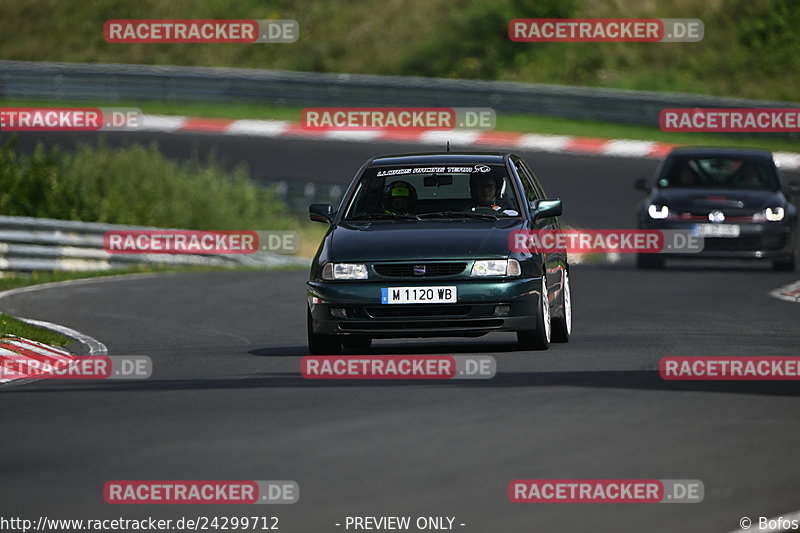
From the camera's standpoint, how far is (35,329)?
14.7 meters

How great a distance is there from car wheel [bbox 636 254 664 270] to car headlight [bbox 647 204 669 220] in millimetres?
705

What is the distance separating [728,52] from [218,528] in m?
36.3

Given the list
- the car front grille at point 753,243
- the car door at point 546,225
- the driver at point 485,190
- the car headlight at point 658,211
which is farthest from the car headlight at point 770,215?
the driver at point 485,190

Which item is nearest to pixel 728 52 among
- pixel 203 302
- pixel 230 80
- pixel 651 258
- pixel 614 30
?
pixel 614 30

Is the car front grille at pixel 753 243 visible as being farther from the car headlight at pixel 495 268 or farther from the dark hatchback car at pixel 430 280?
the car headlight at pixel 495 268

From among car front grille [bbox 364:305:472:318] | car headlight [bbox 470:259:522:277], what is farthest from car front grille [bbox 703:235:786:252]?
car front grille [bbox 364:305:472:318]

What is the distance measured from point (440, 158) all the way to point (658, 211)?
9528 millimetres

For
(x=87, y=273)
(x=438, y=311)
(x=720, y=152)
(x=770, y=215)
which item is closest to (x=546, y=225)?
(x=438, y=311)

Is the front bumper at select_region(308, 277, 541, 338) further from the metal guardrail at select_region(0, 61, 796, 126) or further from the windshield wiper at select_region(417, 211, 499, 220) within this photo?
the metal guardrail at select_region(0, 61, 796, 126)

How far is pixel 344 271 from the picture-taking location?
484 inches

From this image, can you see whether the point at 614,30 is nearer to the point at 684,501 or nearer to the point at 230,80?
the point at 230,80

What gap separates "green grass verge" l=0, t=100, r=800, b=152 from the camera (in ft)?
113

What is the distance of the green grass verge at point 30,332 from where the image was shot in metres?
14.0

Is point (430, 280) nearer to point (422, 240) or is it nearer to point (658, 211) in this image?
point (422, 240)
